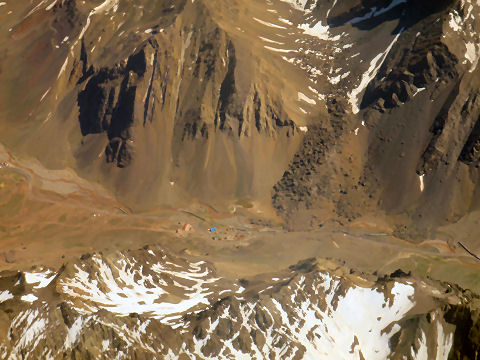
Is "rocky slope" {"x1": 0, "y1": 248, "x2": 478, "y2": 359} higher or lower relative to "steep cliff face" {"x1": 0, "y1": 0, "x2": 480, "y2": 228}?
lower

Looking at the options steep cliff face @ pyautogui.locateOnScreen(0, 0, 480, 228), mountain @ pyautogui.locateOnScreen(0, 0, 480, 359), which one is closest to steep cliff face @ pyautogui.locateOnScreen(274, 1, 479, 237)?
steep cliff face @ pyautogui.locateOnScreen(0, 0, 480, 228)

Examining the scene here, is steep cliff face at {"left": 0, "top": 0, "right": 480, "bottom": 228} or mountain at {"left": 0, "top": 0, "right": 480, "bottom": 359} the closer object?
Result: mountain at {"left": 0, "top": 0, "right": 480, "bottom": 359}

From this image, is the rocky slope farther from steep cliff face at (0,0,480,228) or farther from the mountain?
steep cliff face at (0,0,480,228)

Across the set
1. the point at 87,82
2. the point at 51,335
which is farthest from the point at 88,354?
the point at 87,82

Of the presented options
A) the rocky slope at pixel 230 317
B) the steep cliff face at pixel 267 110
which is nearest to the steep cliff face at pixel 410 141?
the steep cliff face at pixel 267 110

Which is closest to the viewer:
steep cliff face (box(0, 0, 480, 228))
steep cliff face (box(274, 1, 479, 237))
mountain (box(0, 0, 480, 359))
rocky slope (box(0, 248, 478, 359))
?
rocky slope (box(0, 248, 478, 359))

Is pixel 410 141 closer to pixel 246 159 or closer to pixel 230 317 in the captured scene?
pixel 246 159
